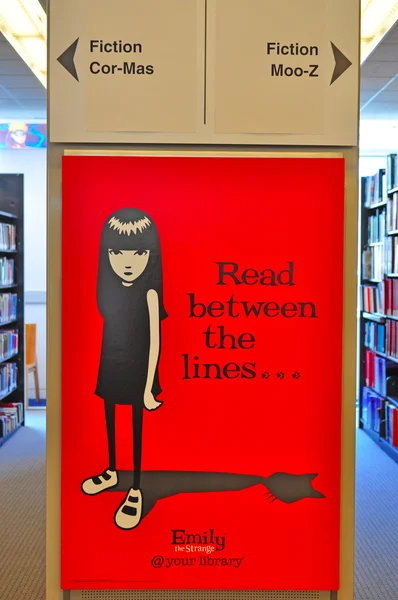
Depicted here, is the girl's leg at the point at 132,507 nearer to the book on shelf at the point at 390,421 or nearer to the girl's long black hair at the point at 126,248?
the girl's long black hair at the point at 126,248

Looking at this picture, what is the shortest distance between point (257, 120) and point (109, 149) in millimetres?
408

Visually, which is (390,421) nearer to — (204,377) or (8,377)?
(8,377)

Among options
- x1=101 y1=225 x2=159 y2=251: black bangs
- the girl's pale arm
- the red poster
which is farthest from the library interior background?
x1=101 y1=225 x2=159 y2=251: black bangs

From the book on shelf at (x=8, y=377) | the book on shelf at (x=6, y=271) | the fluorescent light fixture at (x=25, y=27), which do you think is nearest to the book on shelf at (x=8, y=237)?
the book on shelf at (x=6, y=271)

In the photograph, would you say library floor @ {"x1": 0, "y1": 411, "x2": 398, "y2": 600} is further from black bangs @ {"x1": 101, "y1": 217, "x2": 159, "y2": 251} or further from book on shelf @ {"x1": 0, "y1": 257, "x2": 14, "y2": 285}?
black bangs @ {"x1": 101, "y1": 217, "x2": 159, "y2": 251}

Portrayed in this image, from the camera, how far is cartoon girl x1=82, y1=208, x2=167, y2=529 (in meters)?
1.71

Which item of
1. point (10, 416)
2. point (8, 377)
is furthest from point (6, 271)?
point (10, 416)

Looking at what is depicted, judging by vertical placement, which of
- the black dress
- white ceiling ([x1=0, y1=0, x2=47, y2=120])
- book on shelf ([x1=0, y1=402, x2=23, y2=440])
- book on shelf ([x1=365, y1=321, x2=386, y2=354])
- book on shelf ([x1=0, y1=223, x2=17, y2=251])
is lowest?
book on shelf ([x1=0, y1=402, x2=23, y2=440])

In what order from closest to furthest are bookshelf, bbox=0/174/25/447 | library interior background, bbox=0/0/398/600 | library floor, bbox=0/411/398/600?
1. library floor, bbox=0/411/398/600
2. library interior background, bbox=0/0/398/600
3. bookshelf, bbox=0/174/25/447

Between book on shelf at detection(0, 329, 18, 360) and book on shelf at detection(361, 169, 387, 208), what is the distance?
3.74 meters

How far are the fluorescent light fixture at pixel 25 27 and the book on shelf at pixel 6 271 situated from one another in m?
1.78

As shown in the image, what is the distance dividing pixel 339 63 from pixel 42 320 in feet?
21.9

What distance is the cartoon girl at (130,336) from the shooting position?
171cm

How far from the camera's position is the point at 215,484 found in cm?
174
